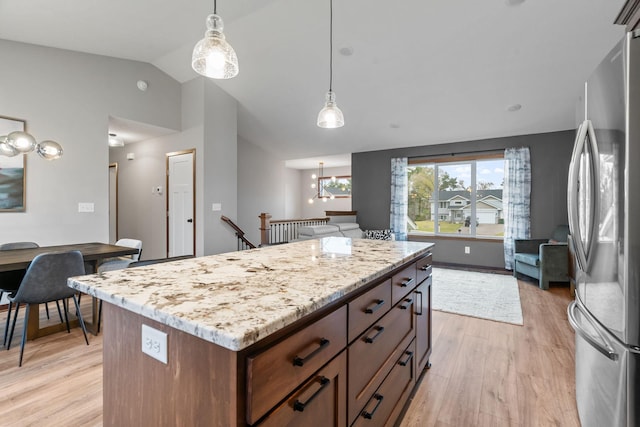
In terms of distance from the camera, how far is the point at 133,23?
347 centimetres

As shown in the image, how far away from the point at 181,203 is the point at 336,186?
5869 millimetres

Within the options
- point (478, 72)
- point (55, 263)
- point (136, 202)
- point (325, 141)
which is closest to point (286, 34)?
point (478, 72)

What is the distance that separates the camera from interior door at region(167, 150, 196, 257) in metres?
4.96

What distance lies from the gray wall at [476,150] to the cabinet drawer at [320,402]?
5644 mm

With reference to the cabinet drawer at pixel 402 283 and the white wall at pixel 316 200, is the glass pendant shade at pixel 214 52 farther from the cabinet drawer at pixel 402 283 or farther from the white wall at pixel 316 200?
the white wall at pixel 316 200

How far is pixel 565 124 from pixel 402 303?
5.18m

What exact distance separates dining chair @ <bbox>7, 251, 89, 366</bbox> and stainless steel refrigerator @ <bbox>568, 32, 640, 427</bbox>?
3416mm

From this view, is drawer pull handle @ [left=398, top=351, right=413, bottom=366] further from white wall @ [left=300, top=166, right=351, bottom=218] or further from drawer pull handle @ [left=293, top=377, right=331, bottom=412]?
white wall @ [left=300, top=166, right=351, bottom=218]

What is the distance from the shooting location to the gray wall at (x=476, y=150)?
5.18 meters

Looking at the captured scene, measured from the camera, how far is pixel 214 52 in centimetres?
161

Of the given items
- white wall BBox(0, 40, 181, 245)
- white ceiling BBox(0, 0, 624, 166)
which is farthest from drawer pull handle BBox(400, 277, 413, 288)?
white wall BBox(0, 40, 181, 245)

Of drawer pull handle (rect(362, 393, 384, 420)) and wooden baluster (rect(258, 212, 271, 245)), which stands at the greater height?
wooden baluster (rect(258, 212, 271, 245))

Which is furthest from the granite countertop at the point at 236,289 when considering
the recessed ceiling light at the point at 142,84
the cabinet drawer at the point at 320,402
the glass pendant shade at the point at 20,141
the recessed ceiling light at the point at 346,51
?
the recessed ceiling light at the point at 142,84

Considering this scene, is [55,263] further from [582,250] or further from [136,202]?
[136,202]
